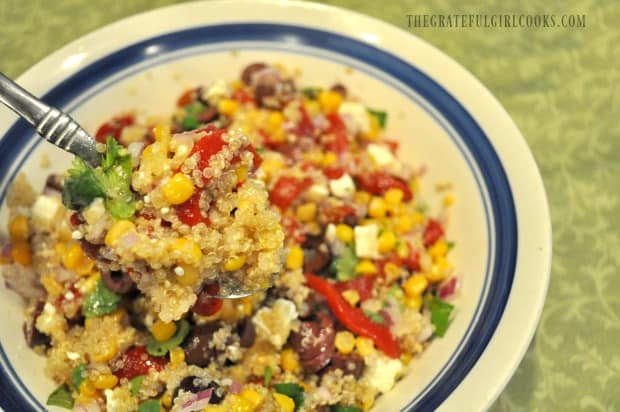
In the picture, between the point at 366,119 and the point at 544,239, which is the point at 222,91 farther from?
the point at 544,239

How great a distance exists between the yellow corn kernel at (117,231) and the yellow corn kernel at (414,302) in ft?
4.24

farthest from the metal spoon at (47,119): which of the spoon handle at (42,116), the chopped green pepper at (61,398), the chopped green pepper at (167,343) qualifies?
the chopped green pepper at (61,398)

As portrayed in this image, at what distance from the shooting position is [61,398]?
2.55 meters

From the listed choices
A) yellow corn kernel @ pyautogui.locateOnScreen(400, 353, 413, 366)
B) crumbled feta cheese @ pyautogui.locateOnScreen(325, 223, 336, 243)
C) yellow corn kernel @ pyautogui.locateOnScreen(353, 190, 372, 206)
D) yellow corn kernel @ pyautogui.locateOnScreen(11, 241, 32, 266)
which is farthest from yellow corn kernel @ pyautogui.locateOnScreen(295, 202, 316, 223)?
yellow corn kernel @ pyautogui.locateOnScreen(11, 241, 32, 266)

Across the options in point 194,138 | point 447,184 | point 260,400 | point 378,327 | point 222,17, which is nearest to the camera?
point 194,138

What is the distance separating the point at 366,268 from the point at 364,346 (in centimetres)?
38

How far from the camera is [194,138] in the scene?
2357 mm

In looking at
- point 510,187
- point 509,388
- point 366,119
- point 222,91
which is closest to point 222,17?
point 222,91

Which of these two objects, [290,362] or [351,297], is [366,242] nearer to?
[351,297]

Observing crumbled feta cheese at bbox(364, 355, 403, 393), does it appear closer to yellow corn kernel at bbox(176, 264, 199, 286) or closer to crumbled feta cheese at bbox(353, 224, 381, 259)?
crumbled feta cheese at bbox(353, 224, 381, 259)

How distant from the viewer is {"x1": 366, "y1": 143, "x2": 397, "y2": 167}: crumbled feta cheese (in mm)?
3285

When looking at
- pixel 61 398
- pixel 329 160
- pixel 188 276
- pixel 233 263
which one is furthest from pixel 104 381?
pixel 329 160

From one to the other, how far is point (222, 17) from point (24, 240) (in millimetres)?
1453

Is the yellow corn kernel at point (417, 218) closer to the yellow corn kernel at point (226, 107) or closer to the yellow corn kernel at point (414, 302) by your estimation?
the yellow corn kernel at point (414, 302)
